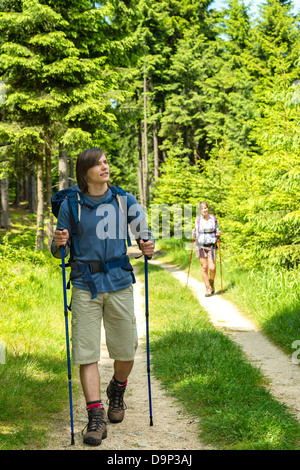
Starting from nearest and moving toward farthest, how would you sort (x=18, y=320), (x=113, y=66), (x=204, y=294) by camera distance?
(x=18, y=320) < (x=204, y=294) < (x=113, y=66)

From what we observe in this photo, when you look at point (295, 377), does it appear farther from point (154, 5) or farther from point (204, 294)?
point (154, 5)

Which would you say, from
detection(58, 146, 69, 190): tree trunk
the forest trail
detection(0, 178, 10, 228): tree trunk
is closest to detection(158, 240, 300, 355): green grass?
the forest trail

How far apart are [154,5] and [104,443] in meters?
33.1

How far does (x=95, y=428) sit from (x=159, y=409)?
0.95 m

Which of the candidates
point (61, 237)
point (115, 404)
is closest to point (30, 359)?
point (115, 404)

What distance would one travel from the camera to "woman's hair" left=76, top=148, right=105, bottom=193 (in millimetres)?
3939

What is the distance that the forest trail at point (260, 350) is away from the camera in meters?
4.91

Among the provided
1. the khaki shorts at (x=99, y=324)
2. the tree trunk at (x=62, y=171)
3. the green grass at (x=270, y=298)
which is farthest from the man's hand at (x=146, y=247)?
the tree trunk at (x=62, y=171)

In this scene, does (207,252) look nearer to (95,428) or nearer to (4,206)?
(95,428)

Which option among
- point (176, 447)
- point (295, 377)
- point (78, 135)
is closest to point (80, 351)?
point (176, 447)

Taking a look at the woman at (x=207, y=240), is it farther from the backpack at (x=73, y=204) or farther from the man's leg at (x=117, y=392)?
the backpack at (x=73, y=204)

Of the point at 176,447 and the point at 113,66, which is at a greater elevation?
the point at 113,66

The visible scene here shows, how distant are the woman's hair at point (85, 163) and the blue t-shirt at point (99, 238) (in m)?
0.11

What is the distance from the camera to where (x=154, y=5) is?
3184cm
